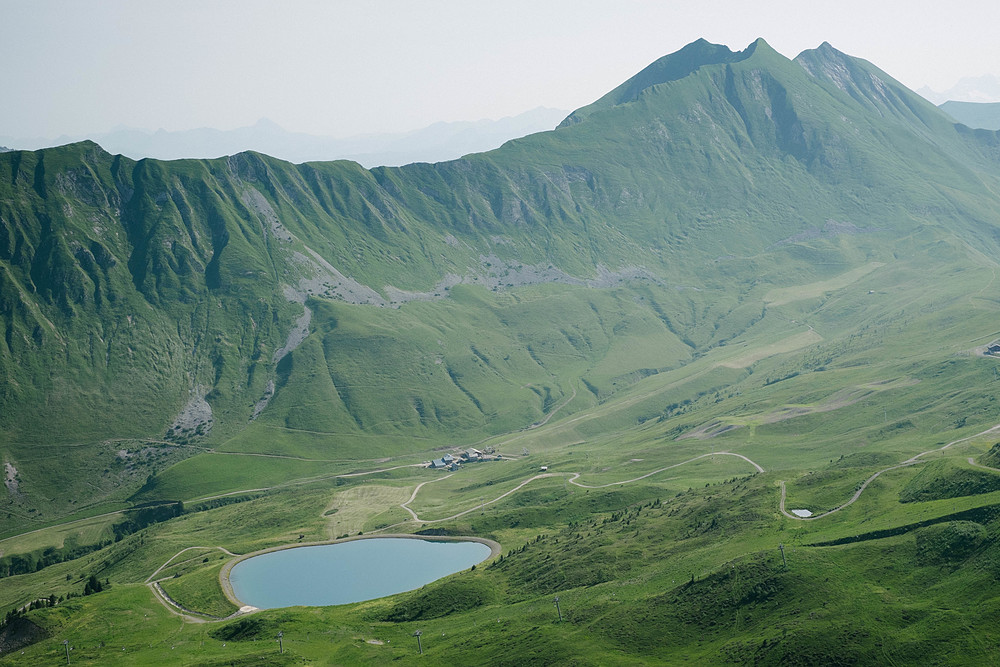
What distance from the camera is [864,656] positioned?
362 ft

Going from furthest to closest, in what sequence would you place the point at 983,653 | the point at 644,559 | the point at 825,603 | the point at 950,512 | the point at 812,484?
the point at 812,484 < the point at 644,559 < the point at 950,512 < the point at 825,603 < the point at 983,653

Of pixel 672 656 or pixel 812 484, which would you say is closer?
pixel 672 656

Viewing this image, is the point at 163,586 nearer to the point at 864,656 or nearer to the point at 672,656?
the point at 672,656

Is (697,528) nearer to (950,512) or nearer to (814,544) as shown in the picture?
(814,544)

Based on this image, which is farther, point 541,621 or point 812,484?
point 812,484

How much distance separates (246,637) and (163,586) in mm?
46753

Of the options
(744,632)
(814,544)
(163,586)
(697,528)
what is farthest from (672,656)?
(163,586)

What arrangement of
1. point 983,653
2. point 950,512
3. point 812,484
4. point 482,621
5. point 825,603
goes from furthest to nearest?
point 812,484 → point 482,621 → point 950,512 → point 825,603 → point 983,653

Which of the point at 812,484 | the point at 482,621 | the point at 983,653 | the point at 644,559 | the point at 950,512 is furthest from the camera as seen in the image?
the point at 812,484

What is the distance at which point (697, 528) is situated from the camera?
17212cm

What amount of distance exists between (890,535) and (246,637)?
10883 centimetres

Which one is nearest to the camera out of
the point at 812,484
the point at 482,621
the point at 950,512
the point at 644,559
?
the point at 950,512

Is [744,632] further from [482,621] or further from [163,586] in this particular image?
[163,586]

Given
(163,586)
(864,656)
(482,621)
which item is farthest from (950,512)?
(163,586)
